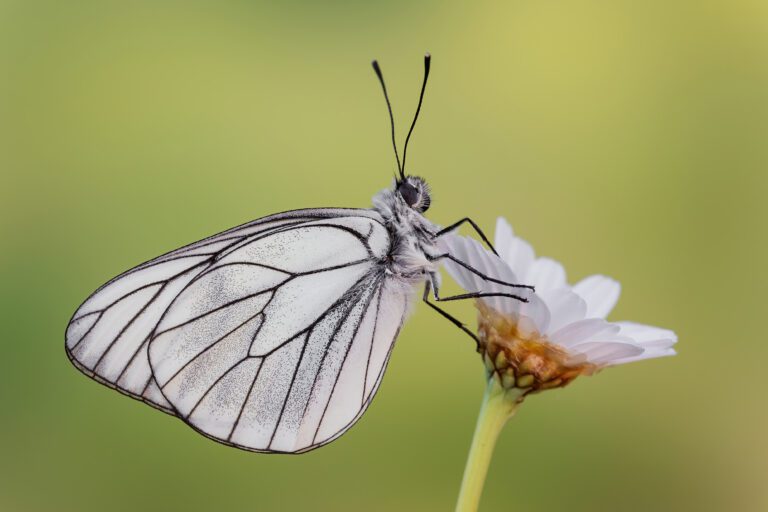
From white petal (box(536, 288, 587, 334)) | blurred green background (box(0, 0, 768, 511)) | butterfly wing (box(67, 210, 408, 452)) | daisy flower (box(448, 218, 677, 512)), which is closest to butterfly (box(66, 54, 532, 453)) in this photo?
butterfly wing (box(67, 210, 408, 452))

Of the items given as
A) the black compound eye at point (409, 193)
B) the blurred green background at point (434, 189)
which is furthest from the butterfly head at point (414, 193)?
the blurred green background at point (434, 189)

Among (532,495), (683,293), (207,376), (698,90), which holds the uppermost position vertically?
(698,90)

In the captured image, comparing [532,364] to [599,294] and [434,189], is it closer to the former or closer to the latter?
[599,294]

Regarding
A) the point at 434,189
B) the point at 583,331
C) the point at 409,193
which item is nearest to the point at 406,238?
the point at 409,193

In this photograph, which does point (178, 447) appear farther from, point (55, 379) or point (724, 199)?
point (724, 199)

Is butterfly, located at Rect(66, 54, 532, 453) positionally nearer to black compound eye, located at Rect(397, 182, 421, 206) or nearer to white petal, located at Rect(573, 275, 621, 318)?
black compound eye, located at Rect(397, 182, 421, 206)

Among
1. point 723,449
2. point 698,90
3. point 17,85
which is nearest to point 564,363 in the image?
point 723,449
